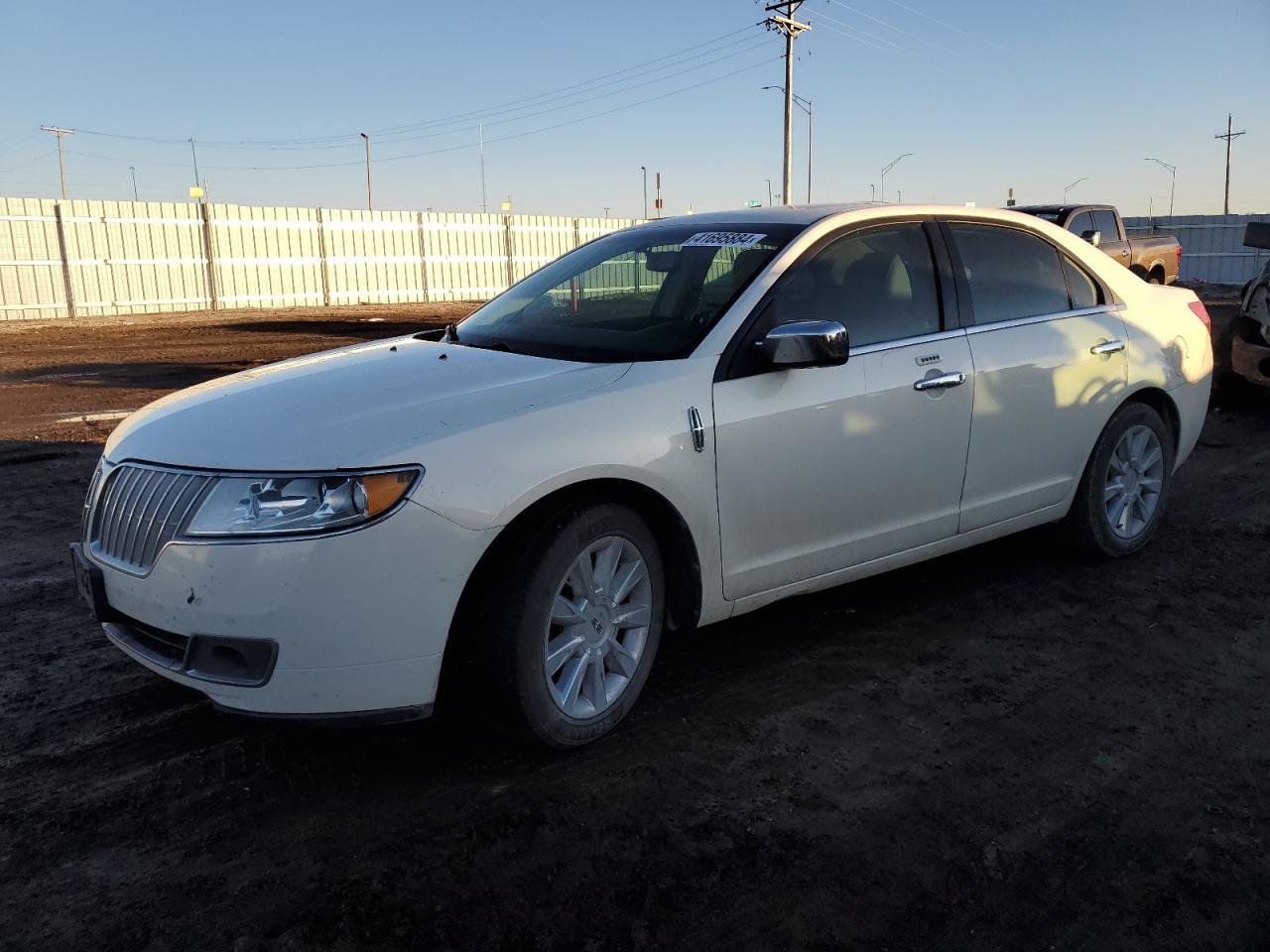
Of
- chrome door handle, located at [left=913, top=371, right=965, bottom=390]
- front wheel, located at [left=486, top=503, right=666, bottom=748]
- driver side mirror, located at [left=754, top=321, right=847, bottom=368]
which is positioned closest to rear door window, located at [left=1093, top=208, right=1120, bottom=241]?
chrome door handle, located at [left=913, top=371, right=965, bottom=390]

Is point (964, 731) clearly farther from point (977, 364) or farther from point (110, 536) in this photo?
point (110, 536)

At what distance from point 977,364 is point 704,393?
4.72 ft

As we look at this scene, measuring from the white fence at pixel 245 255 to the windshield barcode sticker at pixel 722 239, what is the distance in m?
23.6

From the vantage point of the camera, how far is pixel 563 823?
2850 millimetres

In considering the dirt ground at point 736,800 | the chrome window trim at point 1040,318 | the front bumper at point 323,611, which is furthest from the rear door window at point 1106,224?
A: the front bumper at point 323,611

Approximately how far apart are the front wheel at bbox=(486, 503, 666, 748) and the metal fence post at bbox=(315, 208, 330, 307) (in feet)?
89.7

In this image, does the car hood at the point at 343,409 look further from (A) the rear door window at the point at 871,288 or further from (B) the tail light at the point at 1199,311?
(B) the tail light at the point at 1199,311

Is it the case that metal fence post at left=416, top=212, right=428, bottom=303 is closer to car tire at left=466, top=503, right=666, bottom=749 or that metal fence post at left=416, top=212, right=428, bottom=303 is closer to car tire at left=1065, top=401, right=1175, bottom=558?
car tire at left=1065, top=401, right=1175, bottom=558

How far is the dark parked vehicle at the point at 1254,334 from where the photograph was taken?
8906mm

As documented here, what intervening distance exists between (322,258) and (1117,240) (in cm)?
2071

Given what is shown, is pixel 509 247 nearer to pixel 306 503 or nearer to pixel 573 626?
pixel 573 626

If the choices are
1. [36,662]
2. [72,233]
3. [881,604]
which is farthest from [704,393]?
[72,233]

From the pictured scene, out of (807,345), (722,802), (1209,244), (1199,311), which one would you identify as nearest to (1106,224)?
(1199,311)

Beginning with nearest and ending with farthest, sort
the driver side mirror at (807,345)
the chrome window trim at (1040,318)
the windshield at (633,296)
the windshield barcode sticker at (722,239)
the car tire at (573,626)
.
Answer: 1. the car tire at (573,626)
2. the driver side mirror at (807,345)
3. the windshield at (633,296)
4. the windshield barcode sticker at (722,239)
5. the chrome window trim at (1040,318)
